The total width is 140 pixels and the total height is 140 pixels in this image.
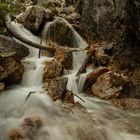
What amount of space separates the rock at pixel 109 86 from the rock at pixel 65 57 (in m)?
1.78

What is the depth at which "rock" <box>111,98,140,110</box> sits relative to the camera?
992 centimetres

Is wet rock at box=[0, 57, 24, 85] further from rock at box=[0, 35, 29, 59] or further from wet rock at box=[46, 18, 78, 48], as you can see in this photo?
wet rock at box=[46, 18, 78, 48]

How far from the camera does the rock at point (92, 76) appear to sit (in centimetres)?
1116

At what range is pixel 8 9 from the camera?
49.4ft

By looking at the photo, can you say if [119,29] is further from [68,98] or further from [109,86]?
[68,98]

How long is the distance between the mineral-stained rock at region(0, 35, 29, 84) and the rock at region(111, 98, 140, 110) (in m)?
3.32


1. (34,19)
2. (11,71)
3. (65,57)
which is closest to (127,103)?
(65,57)

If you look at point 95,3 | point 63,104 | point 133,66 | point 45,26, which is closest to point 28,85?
point 63,104

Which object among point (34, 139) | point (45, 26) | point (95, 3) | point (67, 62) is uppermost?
point (95, 3)

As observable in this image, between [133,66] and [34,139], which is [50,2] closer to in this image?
[133,66]

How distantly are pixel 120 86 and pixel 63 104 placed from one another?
2.67 metres

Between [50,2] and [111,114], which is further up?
[50,2]

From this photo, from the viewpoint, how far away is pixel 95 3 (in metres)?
15.4

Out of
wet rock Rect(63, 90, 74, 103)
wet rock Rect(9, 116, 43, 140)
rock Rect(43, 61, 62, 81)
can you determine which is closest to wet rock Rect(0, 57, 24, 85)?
rock Rect(43, 61, 62, 81)
